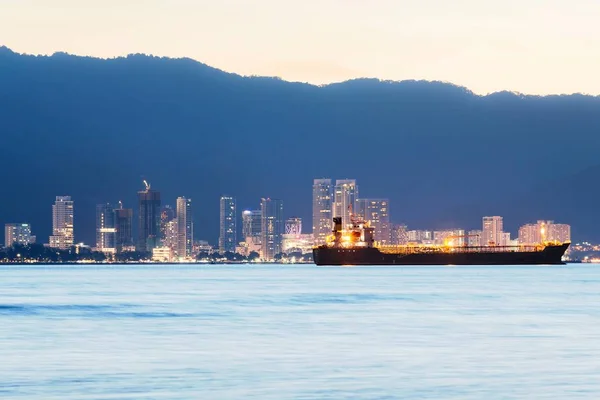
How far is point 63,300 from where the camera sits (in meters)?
96.4

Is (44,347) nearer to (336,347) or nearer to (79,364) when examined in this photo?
(79,364)

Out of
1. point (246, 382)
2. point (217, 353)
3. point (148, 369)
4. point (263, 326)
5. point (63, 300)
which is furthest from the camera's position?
point (63, 300)

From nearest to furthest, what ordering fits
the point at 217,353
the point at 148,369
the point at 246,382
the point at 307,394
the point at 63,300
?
the point at 307,394, the point at 246,382, the point at 148,369, the point at 217,353, the point at 63,300

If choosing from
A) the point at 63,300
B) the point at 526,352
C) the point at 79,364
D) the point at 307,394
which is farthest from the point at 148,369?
the point at 63,300

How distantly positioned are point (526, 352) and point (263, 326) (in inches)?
763

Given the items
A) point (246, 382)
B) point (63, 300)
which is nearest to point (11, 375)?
point (246, 382)

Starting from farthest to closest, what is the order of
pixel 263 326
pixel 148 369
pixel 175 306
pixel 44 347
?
1. pixel 175 306
2. pixel 263 326
3. pixel 44 347
4. pixel 148 369

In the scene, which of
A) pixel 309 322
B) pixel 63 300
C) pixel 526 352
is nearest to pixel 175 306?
pixel 63 300

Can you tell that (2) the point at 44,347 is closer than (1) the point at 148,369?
No

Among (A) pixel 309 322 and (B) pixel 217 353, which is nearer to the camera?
(B) pixel 217 353

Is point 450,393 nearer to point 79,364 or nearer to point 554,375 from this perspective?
point 554,375

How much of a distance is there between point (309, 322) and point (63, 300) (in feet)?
122

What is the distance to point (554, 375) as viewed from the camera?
125 feet

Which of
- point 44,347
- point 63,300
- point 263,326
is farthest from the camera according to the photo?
point 63,300
